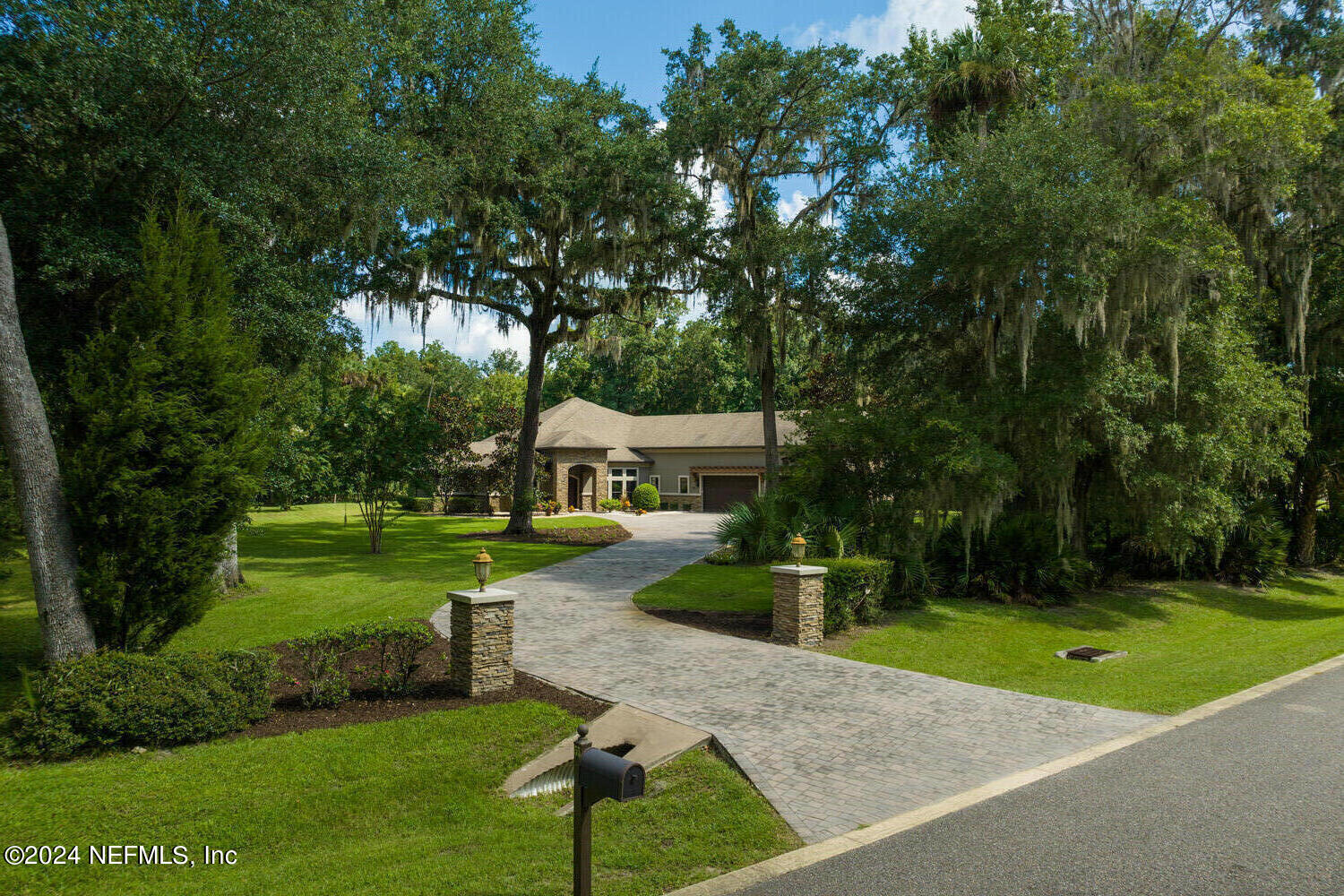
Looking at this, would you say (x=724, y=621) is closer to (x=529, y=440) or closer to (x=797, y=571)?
(x=797, y=571)

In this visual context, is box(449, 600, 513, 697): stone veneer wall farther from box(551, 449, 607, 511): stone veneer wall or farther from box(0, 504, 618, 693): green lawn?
box(551, 449, 607, 511): stone veneer wall

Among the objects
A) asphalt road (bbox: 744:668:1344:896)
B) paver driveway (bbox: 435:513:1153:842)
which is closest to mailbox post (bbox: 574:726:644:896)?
asphalt road (bbox: 744:668:1344:896)

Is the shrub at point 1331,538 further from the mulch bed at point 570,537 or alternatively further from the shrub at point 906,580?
the mulch bed at point 570,537

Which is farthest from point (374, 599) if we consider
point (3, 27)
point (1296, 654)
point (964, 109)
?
point (964, 109)

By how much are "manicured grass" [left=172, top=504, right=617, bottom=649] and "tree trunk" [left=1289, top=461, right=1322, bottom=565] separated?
70.7ft

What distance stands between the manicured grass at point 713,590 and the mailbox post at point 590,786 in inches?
379

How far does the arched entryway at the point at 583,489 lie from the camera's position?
38500 millimetres

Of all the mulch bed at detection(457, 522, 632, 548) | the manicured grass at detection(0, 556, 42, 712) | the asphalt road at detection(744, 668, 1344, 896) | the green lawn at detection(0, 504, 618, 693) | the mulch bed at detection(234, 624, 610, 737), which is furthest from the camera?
the mulch bed at detection(457, 522, 632, 548)

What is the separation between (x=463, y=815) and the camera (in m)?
5.67

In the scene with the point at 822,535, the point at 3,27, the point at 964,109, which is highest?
the point at 964,109

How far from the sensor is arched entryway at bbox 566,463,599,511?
38500mm

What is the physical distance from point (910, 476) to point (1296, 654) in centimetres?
642

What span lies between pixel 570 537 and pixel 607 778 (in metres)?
21.7

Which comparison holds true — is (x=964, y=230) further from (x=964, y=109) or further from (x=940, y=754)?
(x=940, y=754)
